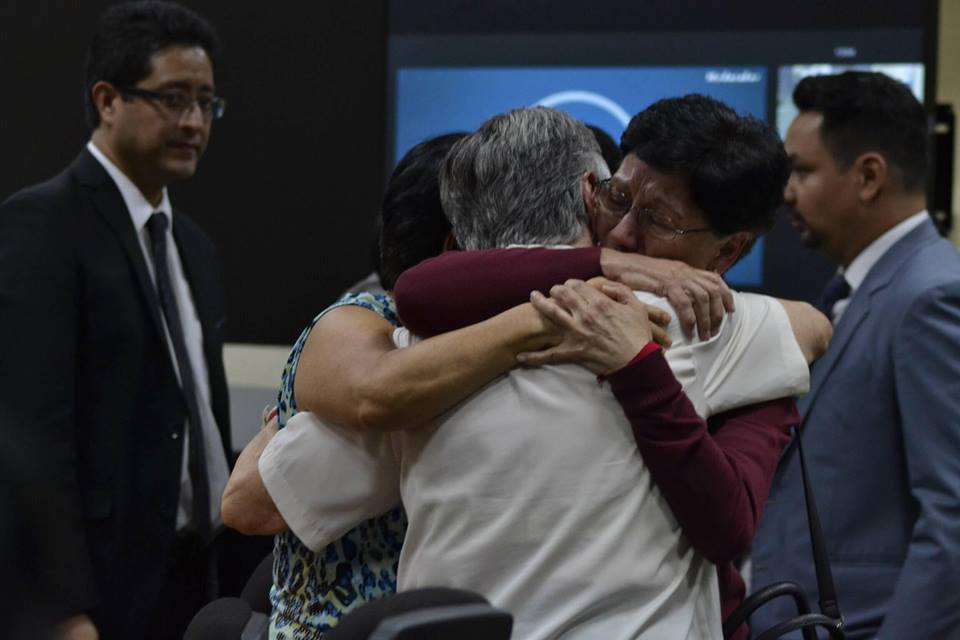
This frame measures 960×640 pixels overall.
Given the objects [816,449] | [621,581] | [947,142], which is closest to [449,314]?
[621,581]

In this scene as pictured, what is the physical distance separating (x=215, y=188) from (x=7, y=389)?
1.89 m

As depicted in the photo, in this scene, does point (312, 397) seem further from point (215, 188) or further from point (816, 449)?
point (215, 188)

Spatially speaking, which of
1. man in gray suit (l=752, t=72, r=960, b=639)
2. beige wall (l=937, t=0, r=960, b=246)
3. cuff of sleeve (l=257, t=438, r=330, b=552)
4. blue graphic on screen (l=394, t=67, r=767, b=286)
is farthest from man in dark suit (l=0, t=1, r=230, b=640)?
beige wall (l=937, t=0, r=960, b=246)

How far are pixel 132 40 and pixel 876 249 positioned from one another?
192 cm

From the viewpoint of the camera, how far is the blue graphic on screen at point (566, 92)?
4180 mm

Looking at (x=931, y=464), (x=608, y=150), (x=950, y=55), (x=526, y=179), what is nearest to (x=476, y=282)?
(x=526, y=179)

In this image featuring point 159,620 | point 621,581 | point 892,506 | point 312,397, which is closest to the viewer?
point 621,581

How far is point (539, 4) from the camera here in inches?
169

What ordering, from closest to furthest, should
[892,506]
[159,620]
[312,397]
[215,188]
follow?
[312,397] → [892,506] → [159,620] → [215,188]

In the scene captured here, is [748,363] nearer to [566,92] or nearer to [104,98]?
[104,98]

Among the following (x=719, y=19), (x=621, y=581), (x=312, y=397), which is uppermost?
(x=719, y=19)

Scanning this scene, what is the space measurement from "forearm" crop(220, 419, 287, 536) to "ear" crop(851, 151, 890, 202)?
4.74 ft

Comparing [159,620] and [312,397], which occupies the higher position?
[312,397]

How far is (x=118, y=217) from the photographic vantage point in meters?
3.07
